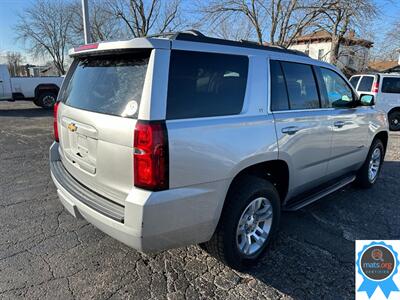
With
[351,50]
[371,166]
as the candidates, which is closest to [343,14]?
[351,50]

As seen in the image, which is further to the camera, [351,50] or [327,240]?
[351,50]

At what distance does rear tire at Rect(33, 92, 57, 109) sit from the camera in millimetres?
14508

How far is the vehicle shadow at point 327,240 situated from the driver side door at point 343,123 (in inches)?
19.6

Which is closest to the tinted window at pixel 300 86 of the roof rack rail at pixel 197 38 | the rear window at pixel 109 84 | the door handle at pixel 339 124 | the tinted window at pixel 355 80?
the door handle at pixel 339 124

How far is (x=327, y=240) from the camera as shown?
3320 millimetres

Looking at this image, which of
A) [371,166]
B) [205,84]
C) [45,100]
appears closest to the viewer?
[205,84]

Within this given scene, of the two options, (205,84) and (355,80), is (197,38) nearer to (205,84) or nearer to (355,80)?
(205,84)

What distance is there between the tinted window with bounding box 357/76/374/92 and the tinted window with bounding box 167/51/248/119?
32.0ft

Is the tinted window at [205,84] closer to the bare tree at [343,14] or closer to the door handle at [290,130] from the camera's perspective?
the door handle at [290,130]

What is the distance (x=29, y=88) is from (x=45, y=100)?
836mm

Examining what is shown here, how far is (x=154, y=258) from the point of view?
2.95 meters

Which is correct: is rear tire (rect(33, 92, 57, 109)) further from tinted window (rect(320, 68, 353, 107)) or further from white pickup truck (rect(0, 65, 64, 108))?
tinted window (rect(320, 68, 353, 107))

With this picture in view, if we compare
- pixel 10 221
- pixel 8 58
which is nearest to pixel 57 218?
pixel 10 221

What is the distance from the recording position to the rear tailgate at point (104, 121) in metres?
2.13
